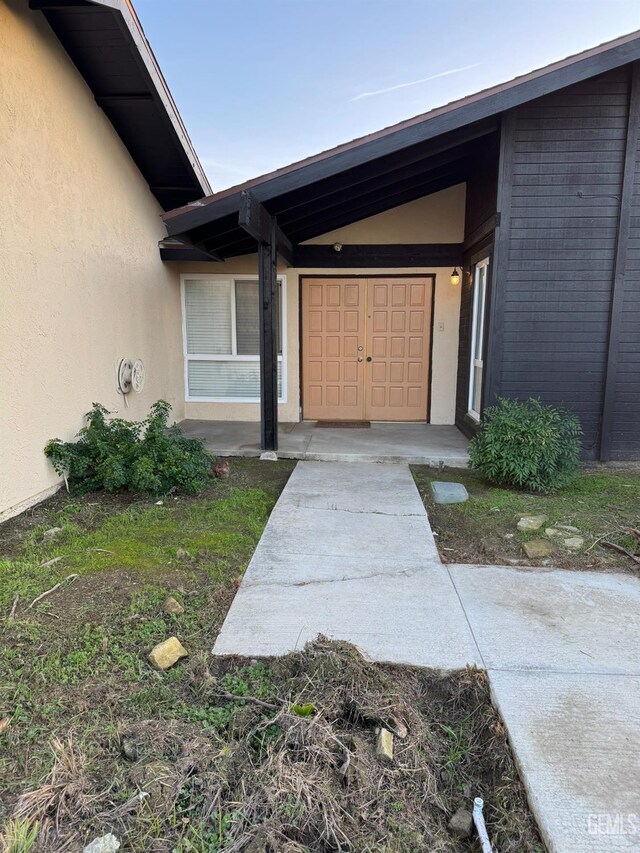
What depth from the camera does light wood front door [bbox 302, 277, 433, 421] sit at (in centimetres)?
795

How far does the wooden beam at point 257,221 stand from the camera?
4.57m

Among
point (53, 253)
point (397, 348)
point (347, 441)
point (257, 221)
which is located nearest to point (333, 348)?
point (397, 348)

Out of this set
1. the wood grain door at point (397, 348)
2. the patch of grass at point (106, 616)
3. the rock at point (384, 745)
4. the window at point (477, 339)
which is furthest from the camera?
the wood grain door at point (397, 348)

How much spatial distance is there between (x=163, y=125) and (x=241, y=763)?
6240 millimetres

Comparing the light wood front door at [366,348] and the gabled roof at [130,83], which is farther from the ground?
the gabled roof at [130,83]

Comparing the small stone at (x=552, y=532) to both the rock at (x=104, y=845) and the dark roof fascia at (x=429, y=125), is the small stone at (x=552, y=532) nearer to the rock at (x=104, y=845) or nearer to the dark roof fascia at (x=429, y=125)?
the rock at (x=104, y=845)

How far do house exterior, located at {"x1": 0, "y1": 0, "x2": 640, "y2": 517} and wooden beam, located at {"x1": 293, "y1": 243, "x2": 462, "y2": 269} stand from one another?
30 millimetres

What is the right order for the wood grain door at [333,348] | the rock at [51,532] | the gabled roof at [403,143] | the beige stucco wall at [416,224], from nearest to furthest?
1. the rock at [51,532]
2. the gabled roof at [403,143]
3. the beige stucco wall at [416,224]
4. the wood grain door at [333,348]

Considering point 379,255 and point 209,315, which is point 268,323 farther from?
point 379,255

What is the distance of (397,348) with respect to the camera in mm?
8055

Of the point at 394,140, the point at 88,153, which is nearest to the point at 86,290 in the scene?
the point at 88,153

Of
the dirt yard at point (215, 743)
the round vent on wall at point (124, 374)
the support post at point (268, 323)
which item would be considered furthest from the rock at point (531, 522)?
the round vent on wall at point (124, 374)

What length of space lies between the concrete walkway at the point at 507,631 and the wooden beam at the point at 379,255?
190 inches

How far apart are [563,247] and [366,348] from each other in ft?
10.9
